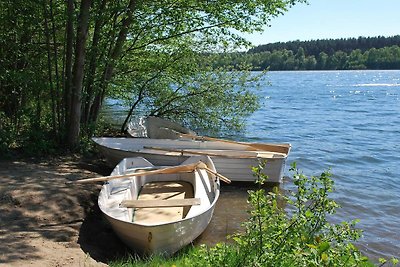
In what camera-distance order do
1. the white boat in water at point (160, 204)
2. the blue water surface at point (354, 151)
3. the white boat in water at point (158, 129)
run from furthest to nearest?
the white boat in water at point (158, 129) < the blue water surface at point (354, 151) < the white boat in water at point (160, 204)

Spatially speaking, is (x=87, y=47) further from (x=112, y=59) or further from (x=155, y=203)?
(x=155, y=203)

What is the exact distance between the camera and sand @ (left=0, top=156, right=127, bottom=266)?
5.89 meters

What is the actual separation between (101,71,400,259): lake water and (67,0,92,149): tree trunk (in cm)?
410

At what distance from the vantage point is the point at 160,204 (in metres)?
7.68

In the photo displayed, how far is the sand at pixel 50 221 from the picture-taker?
5.89m

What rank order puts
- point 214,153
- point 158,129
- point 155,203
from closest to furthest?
point 155,203 → point 214,153 → point 158,129

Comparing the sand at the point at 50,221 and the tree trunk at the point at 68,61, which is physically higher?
the tree trunk at the point at 68,61

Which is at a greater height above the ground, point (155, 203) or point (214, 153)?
point (214, 153)

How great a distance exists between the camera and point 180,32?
42.0 feet

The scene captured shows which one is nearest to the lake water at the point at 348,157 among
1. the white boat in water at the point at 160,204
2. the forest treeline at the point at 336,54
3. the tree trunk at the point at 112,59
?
the white boat in water at the point at 160,204

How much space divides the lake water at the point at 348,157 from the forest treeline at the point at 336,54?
73.5m

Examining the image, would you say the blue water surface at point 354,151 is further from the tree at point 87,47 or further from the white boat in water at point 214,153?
the tree at point 87,47

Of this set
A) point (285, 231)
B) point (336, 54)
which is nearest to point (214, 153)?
point (285, 231)

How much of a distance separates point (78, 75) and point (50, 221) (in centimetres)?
482
